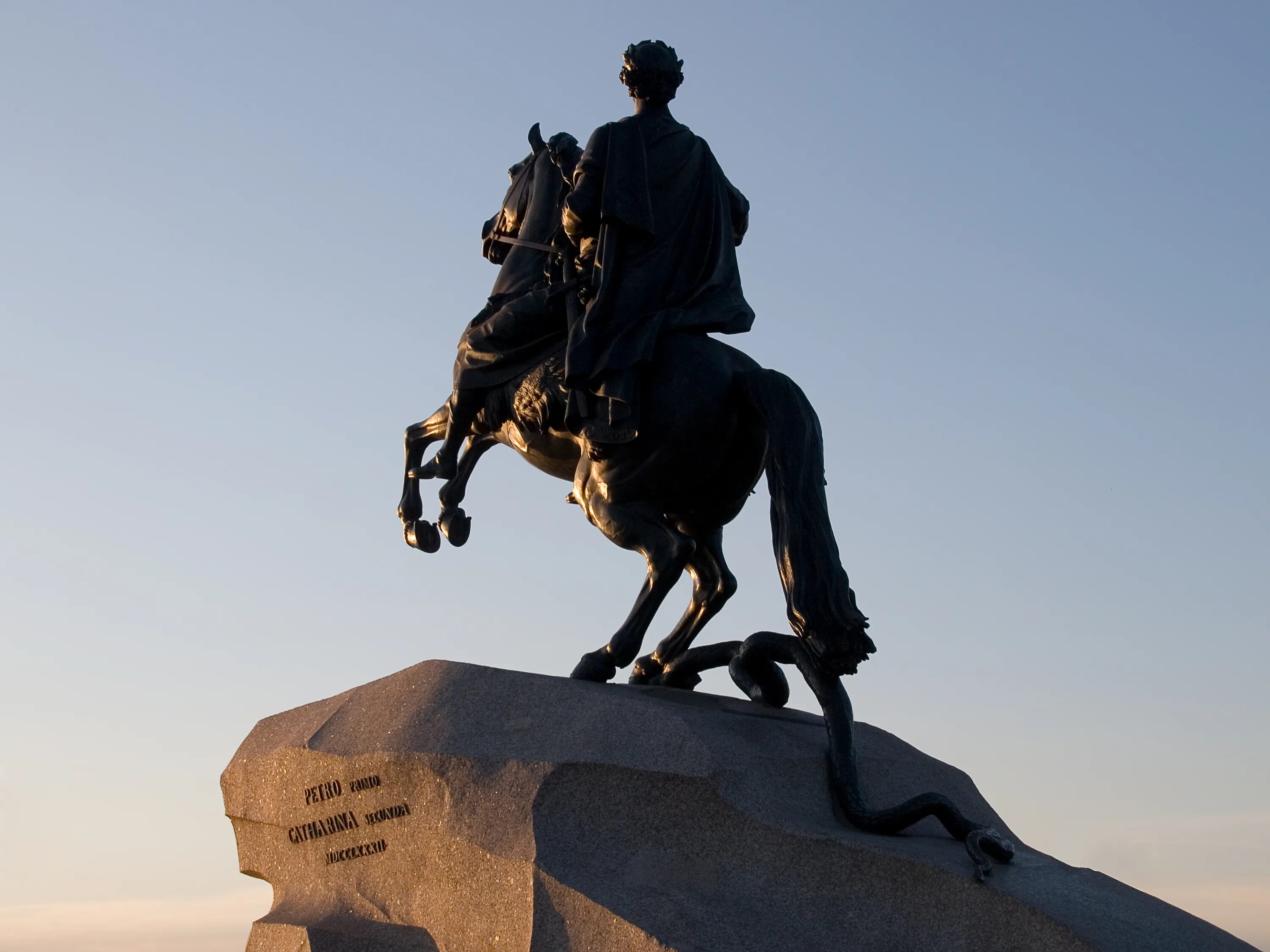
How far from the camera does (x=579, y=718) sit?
657 cm

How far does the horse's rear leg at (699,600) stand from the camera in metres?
8.02

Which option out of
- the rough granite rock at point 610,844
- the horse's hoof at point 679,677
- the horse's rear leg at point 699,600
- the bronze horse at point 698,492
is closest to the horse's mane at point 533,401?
the bronze horse at point 698,492

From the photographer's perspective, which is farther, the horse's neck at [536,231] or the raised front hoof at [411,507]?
the raised front hoof at [411,507]

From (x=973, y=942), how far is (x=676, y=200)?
3.78 metres

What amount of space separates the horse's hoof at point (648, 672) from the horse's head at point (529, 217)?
6.25ft

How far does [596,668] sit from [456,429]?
1.63 metres

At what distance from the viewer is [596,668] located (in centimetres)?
754

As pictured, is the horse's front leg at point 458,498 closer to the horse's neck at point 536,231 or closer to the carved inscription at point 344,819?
the horse's neck at point 536,231

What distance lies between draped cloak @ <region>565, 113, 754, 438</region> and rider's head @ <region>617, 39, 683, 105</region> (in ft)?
0.37

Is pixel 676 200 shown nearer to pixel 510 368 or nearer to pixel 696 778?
pixel 510 368

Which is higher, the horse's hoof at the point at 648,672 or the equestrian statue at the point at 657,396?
the equestrian statue at the point at 657,396

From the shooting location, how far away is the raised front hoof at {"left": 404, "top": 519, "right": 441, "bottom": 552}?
351 inches

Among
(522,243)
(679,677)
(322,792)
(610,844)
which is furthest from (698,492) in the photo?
(322,792)

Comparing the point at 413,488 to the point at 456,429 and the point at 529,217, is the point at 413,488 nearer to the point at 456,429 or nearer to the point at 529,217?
the point at 456,429
